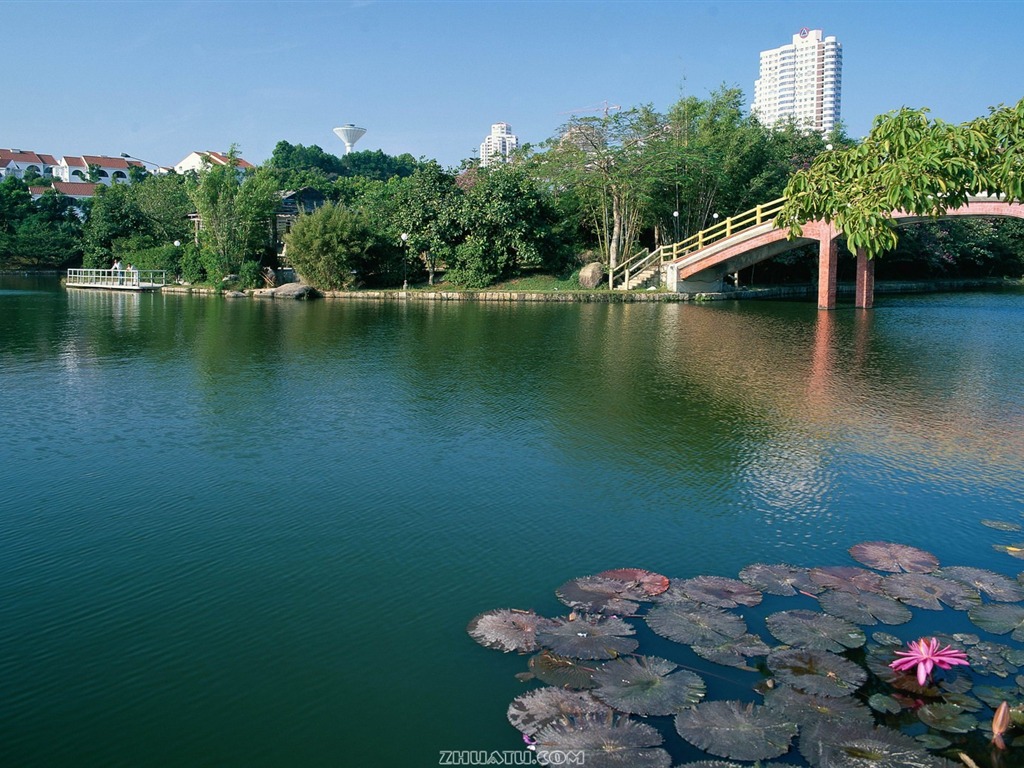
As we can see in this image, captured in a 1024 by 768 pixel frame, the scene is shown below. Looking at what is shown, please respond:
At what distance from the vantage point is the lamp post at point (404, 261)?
99.2 ft

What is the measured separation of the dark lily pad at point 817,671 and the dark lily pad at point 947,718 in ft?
1.01

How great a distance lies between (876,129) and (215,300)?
1063 inches

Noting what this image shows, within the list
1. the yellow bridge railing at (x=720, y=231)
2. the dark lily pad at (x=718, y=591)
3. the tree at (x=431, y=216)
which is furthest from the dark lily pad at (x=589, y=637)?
the tree at (x=431, y=216)

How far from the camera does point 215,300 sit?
93.6ft

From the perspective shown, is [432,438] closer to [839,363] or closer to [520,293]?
[839,363]

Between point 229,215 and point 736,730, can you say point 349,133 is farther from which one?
point 736,730

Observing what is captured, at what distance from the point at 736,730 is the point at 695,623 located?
98 cm

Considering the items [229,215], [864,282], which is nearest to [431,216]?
[229,215]

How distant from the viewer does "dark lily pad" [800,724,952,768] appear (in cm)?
342

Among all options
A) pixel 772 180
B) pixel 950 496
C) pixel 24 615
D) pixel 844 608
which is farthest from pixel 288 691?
pixel 772 180

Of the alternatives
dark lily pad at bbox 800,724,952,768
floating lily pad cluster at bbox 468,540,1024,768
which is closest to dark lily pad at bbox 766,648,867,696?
floating lily pad cluster at bbox 468,540,1024,768

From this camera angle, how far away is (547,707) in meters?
3.79

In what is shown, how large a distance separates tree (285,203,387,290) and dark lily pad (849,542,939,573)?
26052 millimetres

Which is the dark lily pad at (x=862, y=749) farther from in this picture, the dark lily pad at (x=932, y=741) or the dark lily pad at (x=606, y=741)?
the dark lily pad at (x=606, y=741)
